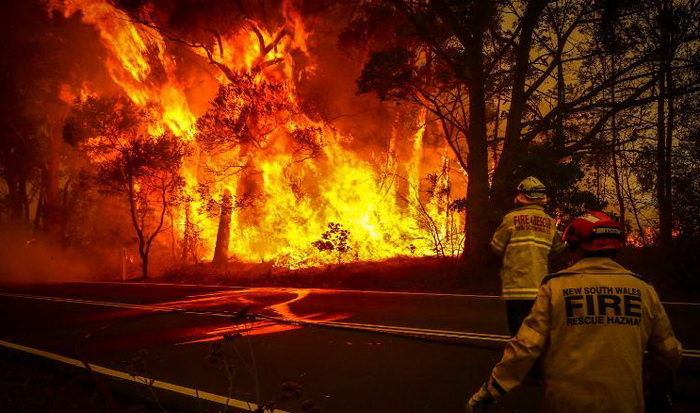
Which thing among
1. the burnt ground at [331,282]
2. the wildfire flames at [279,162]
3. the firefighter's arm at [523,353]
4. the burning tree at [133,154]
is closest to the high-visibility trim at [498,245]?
the firefighter's arm at [523,353]

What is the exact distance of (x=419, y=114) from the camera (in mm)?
25594

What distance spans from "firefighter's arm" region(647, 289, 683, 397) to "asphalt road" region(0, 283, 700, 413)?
5.46 ft

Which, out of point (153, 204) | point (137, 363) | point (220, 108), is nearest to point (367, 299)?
point (137, 363)

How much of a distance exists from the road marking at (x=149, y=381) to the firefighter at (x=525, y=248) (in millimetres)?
2363

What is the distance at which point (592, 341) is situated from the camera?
8.39 feet

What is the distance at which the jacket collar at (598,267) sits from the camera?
2625mm

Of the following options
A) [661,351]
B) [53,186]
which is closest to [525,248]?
[661,351]

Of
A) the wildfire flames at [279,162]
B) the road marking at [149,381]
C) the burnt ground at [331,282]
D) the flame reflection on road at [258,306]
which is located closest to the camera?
the road marking at [149,381]

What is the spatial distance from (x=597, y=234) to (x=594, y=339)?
506mm

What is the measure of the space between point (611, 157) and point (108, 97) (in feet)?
74.9

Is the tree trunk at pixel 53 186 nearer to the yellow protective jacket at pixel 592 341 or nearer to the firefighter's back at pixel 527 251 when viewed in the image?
the firefighter's back at pixel 527 251

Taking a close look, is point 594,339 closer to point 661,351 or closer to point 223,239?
Answer: point 661,351

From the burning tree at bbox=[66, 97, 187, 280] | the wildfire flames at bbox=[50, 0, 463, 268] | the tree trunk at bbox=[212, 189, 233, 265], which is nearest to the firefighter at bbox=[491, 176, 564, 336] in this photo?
the wildfire flames at bbox=[50, 0, 463, 268]

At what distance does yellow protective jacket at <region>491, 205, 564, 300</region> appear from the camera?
4.95 metres
